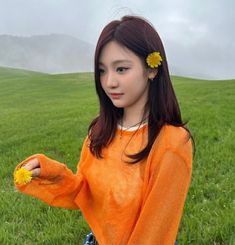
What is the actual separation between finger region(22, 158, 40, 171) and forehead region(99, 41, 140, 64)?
952mm

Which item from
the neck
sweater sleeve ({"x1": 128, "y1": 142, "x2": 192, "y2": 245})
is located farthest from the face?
sweater sleeve ({"x1": 128, "y1": 142, "x2": 192, "y2": 245})

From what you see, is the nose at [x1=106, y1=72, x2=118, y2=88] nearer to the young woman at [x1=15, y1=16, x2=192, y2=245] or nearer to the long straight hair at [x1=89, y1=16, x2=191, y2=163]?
the young woman at [x1=15, y1=16, x2=192, y2=245]

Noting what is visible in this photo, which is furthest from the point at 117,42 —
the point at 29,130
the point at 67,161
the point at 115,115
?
the point at 29,130

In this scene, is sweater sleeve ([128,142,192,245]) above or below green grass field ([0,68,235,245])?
above

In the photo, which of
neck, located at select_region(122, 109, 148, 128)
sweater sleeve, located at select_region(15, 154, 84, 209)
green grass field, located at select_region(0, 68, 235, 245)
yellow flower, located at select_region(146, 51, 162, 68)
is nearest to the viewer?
yellow flower, located at select_region(146, 51, 162, 68)

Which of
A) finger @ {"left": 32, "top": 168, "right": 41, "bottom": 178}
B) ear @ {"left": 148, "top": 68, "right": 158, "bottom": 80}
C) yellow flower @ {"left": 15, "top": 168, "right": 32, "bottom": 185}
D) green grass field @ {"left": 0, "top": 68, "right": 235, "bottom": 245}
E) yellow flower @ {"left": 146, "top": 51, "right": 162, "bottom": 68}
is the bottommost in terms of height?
green grass field @ {"left": 0, "top": 68, "right": 235, "bottom": 245}

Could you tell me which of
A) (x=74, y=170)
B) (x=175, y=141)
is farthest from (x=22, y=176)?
(x=74, y=170)

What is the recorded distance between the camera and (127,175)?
3.48 metres

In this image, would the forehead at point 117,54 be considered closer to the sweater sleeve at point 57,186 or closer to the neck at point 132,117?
the neck at point 132,117

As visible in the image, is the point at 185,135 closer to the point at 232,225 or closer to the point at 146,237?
the point at 146,237

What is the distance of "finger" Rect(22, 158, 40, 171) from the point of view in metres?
3.44

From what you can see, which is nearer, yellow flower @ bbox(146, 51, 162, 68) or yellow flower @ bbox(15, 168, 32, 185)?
yellow flower @ bbox(15, 168, 32, 185)

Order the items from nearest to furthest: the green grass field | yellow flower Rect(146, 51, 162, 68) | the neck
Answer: yellow flower Rect(146, 51, 162, 68)
the neck
the green grass field

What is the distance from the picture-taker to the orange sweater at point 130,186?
3262 mm
